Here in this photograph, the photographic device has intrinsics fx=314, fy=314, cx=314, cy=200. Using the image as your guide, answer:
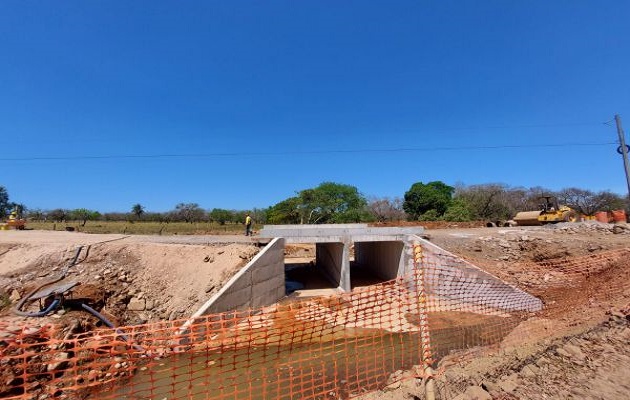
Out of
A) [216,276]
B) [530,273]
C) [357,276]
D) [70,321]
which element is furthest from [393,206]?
[70,321]

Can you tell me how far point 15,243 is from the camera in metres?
13.1

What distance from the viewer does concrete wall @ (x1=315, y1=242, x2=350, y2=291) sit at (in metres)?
12.6

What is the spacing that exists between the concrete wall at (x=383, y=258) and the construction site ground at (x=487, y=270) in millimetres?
2342

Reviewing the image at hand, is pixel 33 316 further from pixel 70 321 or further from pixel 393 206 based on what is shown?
pixel 393 206

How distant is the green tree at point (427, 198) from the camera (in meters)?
33.7

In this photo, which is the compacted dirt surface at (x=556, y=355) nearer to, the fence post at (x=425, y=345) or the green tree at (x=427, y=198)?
the fence post at (x=425, y=345)

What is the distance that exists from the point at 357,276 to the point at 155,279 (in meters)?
9.56

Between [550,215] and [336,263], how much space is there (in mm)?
14585

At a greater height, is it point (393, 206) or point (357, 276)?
point (393, 206)

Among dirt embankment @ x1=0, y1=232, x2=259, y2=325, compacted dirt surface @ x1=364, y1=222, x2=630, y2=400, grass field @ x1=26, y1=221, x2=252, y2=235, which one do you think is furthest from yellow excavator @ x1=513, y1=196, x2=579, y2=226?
grass field @ x1=26, y1=221, x2=252, y2=235

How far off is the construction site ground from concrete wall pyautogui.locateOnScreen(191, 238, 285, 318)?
853mm

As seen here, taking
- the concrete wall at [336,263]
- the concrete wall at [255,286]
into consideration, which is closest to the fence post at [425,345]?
the concrete wall at [255,286]

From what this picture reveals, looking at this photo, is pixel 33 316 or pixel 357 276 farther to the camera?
pixel 357 276

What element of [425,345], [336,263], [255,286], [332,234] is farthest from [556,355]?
[336,263]
